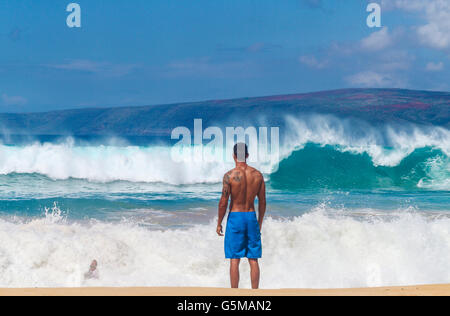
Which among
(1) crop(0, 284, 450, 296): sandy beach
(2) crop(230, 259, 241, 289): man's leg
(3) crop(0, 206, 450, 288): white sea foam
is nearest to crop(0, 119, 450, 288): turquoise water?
(3) crop(0, 206, 450, 288): white sea foam

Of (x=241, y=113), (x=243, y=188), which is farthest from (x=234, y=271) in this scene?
(x=241, y=113)

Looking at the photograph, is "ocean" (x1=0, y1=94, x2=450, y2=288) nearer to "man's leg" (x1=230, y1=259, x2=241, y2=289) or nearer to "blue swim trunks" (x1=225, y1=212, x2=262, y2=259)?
"man's leg" (x1=230, y1=259, x2=241, y2=289)

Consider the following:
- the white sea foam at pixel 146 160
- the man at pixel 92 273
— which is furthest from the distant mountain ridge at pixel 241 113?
the man at pixel 92 273

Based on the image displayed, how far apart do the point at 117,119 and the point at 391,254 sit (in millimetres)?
66462

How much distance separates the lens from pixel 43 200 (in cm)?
1459

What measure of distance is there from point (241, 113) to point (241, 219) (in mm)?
53677

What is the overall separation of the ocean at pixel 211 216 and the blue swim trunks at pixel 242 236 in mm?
2179

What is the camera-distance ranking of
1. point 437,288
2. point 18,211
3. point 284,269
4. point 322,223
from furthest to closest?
point 18,211
point 322,223
point 284,269
point 437,288

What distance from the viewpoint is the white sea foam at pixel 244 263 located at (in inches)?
311

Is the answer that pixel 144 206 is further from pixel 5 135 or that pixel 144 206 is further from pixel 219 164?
pixel 5 135

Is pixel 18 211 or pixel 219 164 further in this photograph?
pixel 219 164

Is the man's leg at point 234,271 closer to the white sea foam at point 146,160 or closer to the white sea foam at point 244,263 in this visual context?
the white sea foam at point 244,263

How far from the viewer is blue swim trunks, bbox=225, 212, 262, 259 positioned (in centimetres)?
569
